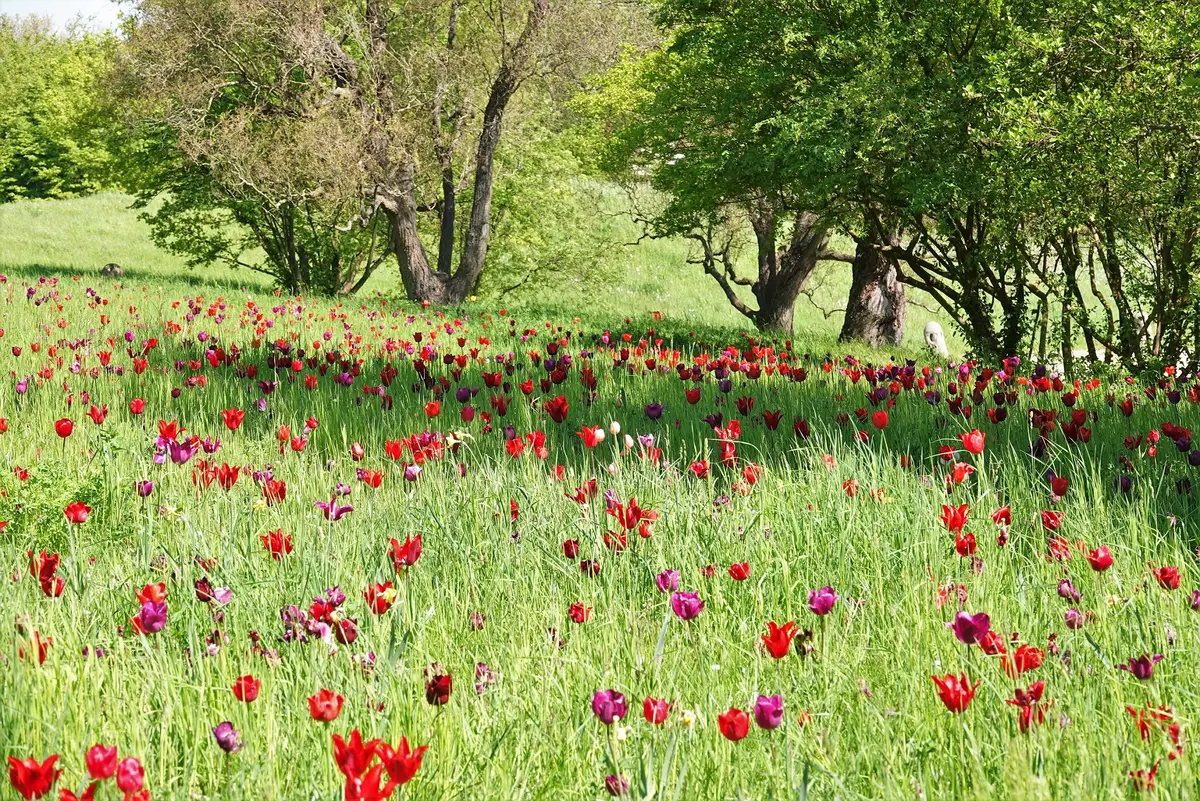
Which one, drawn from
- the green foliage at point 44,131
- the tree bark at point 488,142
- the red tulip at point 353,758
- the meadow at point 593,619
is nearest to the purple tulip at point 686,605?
the meadow at point 593,619

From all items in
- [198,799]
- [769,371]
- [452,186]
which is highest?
[452,186]

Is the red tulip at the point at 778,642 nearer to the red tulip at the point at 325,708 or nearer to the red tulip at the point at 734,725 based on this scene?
the red tulip at the point at 734,725

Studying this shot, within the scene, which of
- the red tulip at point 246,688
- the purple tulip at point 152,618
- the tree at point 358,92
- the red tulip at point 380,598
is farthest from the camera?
the tree at point 358,92

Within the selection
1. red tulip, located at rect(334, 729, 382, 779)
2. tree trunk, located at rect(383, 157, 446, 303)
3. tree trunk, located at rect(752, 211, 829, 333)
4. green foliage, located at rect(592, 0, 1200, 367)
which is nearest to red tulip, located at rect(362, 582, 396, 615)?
red tulip, located at rect(334, 729, 382, 779)

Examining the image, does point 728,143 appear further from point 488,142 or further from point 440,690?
point 440,690

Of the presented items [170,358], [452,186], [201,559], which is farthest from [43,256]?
[201,559]

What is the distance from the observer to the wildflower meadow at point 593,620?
1846mm

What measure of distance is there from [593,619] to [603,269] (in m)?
24.9

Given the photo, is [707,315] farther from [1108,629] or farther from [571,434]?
[1108,629]

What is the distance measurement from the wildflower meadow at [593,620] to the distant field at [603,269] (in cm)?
2258

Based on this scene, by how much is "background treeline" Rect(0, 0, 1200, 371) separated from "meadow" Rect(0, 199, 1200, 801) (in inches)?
223

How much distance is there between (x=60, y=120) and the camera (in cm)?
5025

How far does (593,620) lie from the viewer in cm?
270

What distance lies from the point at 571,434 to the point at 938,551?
9.43ft
